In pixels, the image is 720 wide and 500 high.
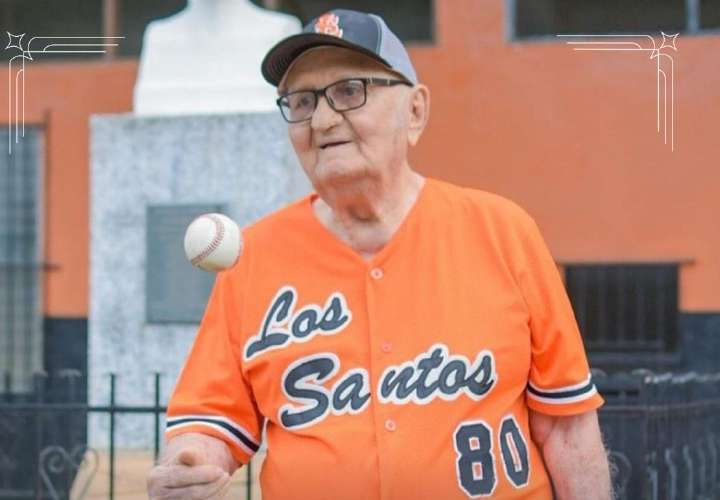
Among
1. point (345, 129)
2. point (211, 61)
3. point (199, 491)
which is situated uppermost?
point (211, 61)

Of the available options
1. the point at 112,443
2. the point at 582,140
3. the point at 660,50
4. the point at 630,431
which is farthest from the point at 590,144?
the point at 112,443

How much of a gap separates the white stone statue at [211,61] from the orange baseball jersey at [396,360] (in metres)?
3.44

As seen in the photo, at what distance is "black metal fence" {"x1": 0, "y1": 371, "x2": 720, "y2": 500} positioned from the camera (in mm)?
4867

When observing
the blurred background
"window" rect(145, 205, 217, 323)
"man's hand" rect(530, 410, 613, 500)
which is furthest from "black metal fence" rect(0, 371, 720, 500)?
the blurred background

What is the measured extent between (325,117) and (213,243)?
1.02 ft

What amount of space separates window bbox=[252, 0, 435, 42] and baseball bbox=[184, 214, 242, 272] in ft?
28.1

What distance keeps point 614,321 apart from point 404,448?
8.46m

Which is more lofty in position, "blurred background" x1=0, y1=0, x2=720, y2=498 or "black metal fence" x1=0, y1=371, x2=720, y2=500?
"blurred background" x1=0, y1=0, x2=720, y2=498

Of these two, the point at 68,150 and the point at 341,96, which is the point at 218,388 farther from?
the point at 68,150

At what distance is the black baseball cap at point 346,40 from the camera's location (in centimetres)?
254

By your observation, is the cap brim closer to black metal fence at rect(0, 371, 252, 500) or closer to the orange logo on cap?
the orange logo on cap

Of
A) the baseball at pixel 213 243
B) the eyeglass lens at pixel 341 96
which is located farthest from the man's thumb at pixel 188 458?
the eyeglass lens at pixel 341 96

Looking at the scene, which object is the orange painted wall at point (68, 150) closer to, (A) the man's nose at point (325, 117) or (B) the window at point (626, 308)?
(B) the window at point (626, 308)

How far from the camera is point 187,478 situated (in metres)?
2.41
